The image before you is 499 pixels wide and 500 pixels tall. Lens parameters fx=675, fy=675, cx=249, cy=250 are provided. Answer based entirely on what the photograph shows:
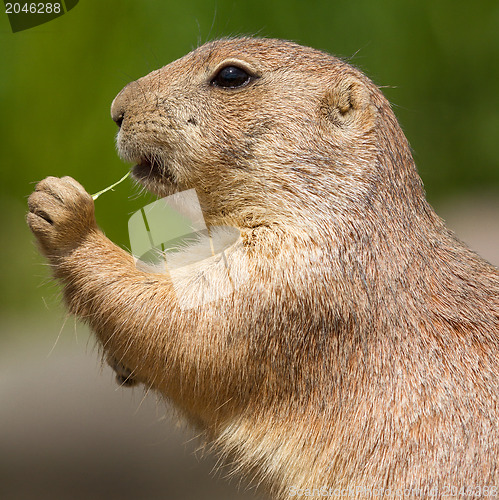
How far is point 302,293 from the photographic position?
1.42 m

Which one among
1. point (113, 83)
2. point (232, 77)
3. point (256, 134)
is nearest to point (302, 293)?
point (256, 134)

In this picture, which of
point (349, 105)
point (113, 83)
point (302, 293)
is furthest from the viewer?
point (113, 83)

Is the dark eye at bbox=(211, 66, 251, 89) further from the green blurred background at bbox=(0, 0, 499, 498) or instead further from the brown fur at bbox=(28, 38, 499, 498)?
the green blurred background at bbox=(0, 0, 499, 498)

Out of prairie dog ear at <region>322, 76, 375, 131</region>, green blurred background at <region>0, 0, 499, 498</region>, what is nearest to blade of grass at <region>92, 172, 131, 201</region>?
green blurred background at <region>0, 0, 499, 498</region>

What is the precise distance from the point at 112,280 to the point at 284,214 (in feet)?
1.37

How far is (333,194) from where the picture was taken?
1452 millimetres

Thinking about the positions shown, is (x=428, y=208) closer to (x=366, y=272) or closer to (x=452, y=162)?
(x=366, y=272)

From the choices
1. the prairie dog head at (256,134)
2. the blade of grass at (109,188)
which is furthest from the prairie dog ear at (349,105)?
the blade of grass at (109,188)

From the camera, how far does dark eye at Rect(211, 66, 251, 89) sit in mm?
1536

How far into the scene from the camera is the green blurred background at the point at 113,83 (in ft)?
5.84

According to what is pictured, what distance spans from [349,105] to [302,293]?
1.47ft

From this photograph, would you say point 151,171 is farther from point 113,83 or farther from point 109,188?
point 113,83

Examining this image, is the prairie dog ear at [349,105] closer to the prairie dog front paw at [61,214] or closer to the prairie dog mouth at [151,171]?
the prairie dog mouth at [151,171]

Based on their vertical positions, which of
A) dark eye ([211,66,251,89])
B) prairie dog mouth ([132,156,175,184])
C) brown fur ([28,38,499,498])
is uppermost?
dark eye ([211,66,251,89])
